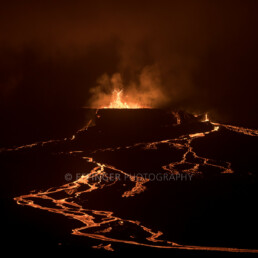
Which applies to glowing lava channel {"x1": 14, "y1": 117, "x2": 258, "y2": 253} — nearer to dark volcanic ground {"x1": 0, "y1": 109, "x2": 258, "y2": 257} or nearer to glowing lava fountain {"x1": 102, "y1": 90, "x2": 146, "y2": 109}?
dark volcanic ground {"x1": 0, "y1": 109, "x2": 258, "y2": 257}

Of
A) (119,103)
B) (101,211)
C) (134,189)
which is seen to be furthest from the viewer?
(119,103)

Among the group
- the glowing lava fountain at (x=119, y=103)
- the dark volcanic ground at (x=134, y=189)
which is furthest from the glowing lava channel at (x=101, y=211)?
the glowing lava fountain at (x=119, y=103)

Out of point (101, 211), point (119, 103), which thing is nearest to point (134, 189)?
point (101, 211)

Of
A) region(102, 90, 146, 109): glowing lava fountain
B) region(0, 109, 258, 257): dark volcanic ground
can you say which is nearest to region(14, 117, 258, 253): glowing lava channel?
region(0, 109, 258, 257): dark volcanic ground

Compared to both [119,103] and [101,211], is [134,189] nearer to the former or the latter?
[101,211]

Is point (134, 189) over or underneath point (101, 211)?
over

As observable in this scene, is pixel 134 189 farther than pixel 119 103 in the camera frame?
No

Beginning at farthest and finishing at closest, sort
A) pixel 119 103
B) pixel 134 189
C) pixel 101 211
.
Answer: pixel 119 103 → pixel 134 189 → pixel 101 211

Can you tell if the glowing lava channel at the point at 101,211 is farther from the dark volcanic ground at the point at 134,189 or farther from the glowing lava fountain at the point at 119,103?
the glowing lava fountain at the point at 119,103

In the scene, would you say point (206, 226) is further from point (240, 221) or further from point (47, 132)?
point (47, 132)

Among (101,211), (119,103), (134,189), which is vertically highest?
(119,103)
